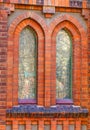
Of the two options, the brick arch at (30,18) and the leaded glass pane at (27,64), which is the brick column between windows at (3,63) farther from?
the leaded glass pane at (27,64)

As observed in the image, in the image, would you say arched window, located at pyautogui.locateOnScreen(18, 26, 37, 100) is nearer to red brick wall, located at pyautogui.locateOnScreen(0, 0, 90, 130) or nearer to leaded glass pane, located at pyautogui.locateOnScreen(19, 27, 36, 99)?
leaded glass pane, located at pyautogui.locateOnScreen(19, 27, 36, 99)

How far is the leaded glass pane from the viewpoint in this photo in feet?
35.4

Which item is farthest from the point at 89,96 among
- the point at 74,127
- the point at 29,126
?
the point at 29,126

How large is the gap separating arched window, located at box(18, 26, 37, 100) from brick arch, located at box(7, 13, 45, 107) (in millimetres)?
134

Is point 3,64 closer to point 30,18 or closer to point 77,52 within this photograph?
point 30,18

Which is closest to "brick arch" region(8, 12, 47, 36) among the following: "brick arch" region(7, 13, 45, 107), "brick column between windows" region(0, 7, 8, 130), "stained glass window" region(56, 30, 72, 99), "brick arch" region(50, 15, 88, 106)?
"brick arch" region(7, 13, 45, 107)

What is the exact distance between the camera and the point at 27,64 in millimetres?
10844

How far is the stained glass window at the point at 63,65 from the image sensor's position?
36.1 feet

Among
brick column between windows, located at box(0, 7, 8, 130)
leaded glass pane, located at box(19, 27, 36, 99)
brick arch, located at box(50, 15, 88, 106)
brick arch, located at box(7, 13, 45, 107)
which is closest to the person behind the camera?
brick column between windows, located at box(0, 7, 8, 130)

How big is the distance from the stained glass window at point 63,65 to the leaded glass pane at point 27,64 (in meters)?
0.59

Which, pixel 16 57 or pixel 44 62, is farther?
pixel 44 62

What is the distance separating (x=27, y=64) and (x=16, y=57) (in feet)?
1.13

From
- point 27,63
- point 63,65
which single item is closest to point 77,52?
point 63,65

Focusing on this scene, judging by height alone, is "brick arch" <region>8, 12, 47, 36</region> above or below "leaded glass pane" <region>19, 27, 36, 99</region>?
above
